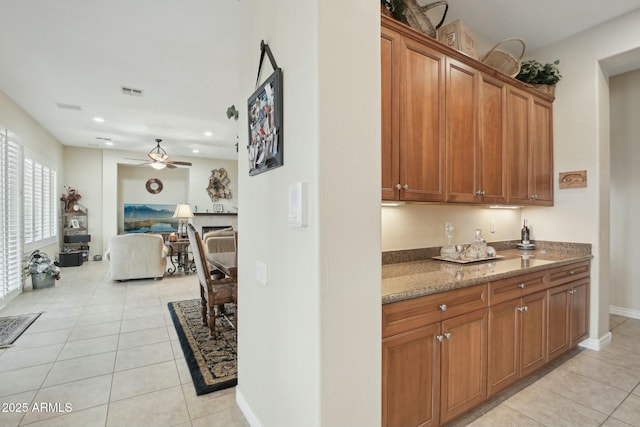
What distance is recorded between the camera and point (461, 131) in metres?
2.29

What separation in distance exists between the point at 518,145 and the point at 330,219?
2530mm

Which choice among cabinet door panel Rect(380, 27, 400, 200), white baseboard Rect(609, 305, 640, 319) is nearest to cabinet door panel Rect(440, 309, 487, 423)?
cabinet door panel Rect(380, 27, 400, 200)

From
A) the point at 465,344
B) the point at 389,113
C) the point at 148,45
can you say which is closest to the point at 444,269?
the point at 465,344

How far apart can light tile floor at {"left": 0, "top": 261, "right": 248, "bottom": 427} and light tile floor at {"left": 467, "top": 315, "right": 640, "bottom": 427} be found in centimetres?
177

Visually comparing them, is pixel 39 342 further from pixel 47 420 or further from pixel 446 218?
pixel 446 218

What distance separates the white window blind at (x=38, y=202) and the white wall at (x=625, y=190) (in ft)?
28.8

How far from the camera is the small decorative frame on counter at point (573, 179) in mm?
2963

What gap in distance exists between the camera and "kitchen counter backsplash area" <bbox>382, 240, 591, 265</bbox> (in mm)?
2361

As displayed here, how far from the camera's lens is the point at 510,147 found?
269cm

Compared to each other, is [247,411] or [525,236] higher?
[525,236]

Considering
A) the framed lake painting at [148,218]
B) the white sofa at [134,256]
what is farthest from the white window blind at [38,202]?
the framed lake painting at [148,218]

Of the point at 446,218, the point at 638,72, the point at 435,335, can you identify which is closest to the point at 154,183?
the point at 446,218

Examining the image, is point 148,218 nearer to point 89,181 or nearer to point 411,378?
point 89,181

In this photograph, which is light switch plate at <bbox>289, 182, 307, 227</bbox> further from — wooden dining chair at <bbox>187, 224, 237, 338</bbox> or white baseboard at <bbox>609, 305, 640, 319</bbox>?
white baseboard at <bbox>609, 305, 640, 319</bbox>
